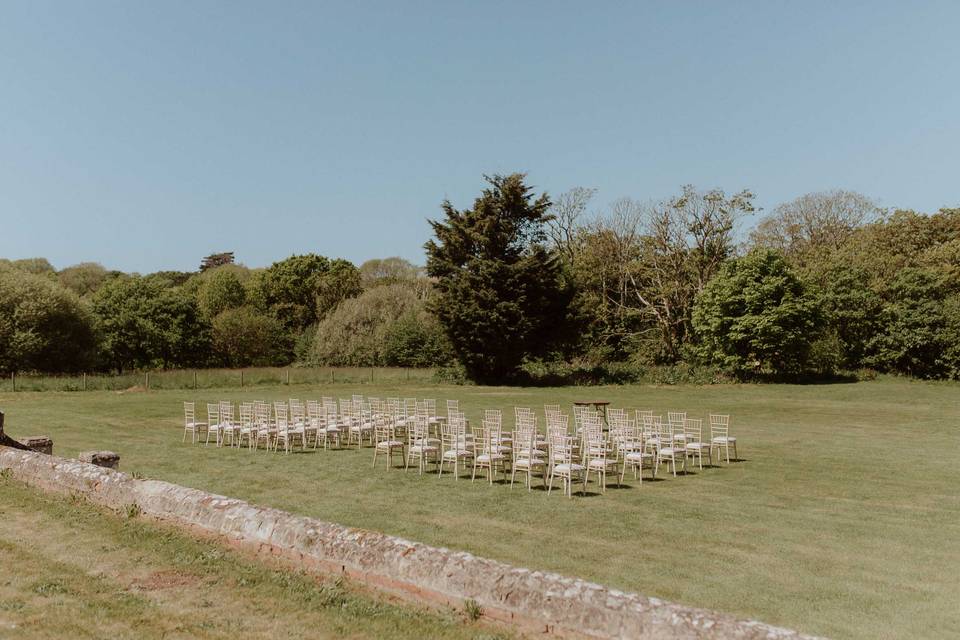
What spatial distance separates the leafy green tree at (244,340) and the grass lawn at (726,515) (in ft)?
129

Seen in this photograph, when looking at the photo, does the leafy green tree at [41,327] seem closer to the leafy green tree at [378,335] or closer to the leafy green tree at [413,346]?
the leafy green tree at [378,335]

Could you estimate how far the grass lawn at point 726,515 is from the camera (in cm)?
711

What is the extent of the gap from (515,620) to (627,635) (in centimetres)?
90

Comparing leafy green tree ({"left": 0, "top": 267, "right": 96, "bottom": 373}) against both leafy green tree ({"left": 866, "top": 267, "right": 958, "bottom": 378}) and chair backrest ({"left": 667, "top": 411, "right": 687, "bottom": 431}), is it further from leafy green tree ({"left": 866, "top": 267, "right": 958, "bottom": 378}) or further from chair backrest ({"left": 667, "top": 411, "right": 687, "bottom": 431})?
leafy green tree ({"left": 866, "top": 267, "right": 958, "bottom": 378})

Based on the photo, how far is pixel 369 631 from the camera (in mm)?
5301

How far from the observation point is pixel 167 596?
612 centimetres

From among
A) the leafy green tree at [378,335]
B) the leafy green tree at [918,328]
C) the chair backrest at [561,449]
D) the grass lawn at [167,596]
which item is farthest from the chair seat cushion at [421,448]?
the leafy green tree at [378,335]

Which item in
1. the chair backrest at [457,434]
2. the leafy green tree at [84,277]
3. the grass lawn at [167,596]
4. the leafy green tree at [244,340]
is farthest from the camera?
the leafy green tree at [84,277]

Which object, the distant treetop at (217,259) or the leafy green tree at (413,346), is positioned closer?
the leafy green tree at (413,346)

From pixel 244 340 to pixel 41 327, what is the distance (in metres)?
17.6

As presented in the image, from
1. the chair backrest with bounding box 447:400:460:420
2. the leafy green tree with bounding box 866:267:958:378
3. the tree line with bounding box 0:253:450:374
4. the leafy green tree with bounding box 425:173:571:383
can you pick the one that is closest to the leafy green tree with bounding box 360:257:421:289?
the tree line with bounding box 0:253:450:374

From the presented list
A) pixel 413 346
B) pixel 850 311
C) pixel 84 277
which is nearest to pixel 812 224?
pixel 850 311

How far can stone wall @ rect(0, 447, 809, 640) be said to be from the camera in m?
4.56

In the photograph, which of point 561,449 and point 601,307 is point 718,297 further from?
point 561,449
